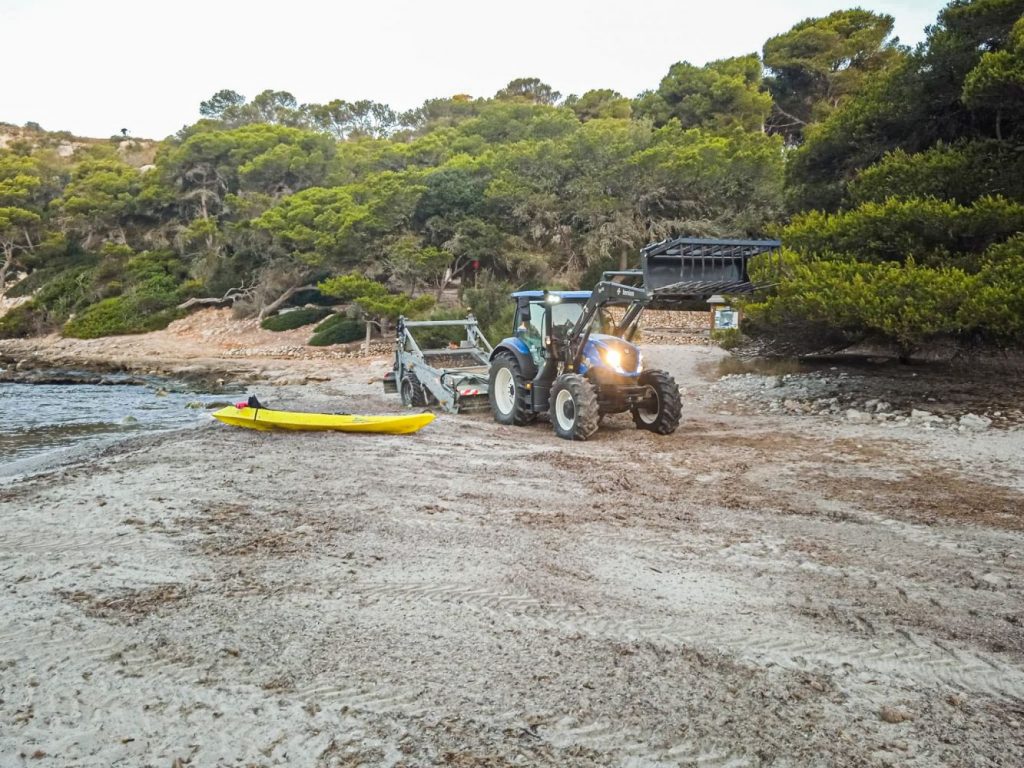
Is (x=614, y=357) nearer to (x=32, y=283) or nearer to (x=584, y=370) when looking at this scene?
(x=584, y=370)

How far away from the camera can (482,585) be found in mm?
4066

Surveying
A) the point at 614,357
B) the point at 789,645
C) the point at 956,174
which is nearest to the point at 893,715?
the point at 789,645

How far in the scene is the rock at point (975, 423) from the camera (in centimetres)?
884

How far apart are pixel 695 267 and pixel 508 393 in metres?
3.71

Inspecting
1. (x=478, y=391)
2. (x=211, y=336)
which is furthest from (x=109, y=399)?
(x=211, y=336)

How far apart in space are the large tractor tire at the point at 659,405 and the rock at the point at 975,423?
11.8 ft

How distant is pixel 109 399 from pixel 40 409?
6.00ft

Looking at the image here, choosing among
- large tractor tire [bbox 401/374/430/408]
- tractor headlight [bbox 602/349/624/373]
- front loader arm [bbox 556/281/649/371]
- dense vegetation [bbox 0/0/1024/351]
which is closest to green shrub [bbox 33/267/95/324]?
dense vegetation [bbox 0/0/1024/351]

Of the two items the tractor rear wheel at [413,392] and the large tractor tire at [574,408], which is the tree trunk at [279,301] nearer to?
the tractor rear wheel at [413,392]

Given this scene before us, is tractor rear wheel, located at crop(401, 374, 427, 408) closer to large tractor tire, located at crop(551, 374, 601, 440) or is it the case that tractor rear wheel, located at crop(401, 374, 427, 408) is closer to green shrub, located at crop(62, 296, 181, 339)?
large tractor tire, located at crop(551, 374, 601, 440)

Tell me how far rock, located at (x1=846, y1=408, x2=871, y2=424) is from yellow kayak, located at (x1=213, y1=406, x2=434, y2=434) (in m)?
5.80

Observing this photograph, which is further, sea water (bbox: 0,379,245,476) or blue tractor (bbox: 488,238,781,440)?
sea water (bbox: 0,379,245,476)

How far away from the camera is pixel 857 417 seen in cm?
987

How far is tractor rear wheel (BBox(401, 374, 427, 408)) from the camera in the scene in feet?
39.6
